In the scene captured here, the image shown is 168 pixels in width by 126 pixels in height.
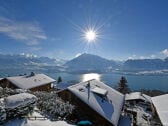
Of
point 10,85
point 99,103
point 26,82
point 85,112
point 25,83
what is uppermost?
point 26,82

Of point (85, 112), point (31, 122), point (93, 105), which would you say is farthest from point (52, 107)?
point (93, 105)

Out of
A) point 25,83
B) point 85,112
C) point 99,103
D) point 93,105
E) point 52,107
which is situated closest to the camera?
point 52,107

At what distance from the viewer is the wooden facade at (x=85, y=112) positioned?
27.4 meters

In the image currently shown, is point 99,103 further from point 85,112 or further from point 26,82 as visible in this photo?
point 26,82

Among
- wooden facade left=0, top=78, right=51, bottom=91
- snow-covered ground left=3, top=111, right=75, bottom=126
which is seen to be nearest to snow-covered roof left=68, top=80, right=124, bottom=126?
snow-covered ground left=3, top=111, right=75, bottom=126

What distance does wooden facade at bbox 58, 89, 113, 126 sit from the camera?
89.9ft

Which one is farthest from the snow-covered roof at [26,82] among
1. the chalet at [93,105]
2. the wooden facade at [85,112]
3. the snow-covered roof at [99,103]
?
the snow-covered roof at [99,103]

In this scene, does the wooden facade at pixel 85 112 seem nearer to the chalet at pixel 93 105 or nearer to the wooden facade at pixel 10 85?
the chalet at pixel 93 105

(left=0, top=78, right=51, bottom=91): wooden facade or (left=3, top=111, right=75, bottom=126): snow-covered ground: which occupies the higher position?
(left=0, top=78, right=51, bottom=91): wooden facade

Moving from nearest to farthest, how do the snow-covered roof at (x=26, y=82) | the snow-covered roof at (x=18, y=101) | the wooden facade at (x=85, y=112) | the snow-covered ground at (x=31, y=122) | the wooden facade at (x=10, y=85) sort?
1. the snow-covered ground at (x=31, y=122)
2. the snow-covered roof at (x=18, y=101)
3. the wooden facade at (x=85, y=112)
4. the snow-covered roof at (x=26, y=82)
5. the wooden facade at (x=10, y=85)

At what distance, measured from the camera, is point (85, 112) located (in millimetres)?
28938

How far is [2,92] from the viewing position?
2698cm

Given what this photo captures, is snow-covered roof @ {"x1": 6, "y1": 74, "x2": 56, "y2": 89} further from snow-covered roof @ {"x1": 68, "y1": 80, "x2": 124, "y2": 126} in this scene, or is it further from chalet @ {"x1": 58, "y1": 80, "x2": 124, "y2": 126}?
snow-covered roof @ {"x1": 68, "y1": 80, "x2": 124, "y2": 126}

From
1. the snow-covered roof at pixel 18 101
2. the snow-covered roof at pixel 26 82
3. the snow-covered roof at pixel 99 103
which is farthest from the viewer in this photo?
the snow-covered roof at pixel 26 82
